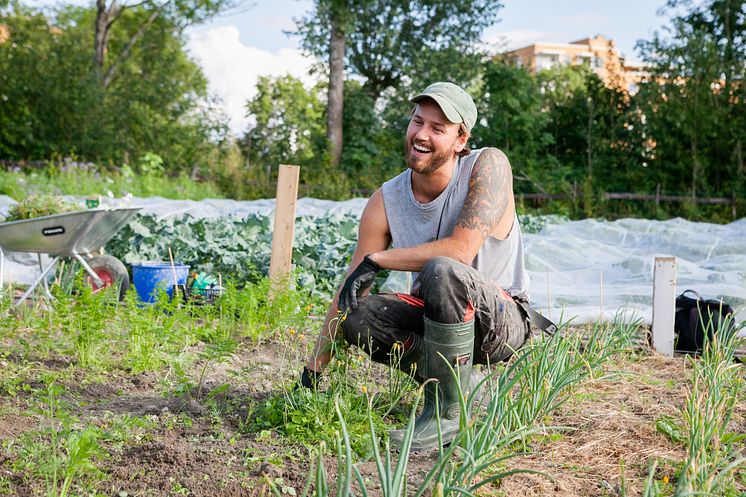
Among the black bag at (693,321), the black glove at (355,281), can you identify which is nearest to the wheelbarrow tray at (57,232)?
A: the black glove at (355,281)

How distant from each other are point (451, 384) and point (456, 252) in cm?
42

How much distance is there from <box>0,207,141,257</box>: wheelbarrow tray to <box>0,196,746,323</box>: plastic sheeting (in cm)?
71

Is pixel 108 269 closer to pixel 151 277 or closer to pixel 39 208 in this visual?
pixel 151 277

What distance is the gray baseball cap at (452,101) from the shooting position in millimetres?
2504

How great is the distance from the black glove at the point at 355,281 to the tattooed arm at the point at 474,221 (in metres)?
0.03

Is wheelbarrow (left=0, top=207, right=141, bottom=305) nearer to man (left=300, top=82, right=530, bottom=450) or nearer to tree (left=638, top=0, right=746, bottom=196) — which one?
man (left=300, top=82, right=530, bottom=450)

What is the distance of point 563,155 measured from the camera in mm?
15000

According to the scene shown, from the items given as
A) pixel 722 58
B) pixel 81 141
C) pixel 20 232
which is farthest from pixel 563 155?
pixel 20 232

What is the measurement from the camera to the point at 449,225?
2.67 m

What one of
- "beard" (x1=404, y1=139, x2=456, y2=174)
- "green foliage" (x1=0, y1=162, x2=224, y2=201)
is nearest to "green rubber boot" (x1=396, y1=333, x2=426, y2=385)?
"beard" (x1=404, y1=139, x2=456, y2=174)

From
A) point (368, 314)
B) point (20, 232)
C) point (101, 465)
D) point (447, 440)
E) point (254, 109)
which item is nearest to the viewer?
point (101, 465)

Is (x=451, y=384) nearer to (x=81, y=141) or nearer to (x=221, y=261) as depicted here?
(x=221, y=261)

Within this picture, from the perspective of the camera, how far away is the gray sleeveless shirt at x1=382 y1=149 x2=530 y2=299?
268cm

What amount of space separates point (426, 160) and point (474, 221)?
273mm
